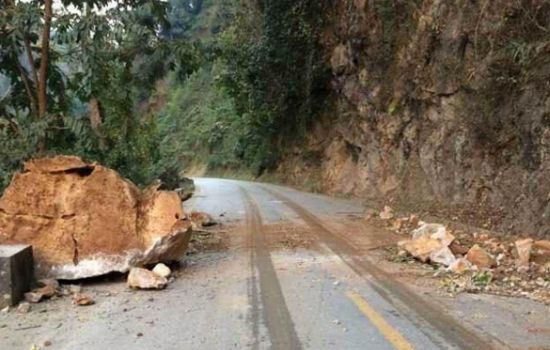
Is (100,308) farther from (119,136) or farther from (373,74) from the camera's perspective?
(373,74)

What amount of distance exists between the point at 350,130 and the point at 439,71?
→ 9351 mm

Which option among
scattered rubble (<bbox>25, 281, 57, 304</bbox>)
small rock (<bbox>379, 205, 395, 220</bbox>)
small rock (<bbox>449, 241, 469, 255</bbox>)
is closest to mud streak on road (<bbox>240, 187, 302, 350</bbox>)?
scattered rubble (<bbox>25, 281, 57, 304</bbox>)

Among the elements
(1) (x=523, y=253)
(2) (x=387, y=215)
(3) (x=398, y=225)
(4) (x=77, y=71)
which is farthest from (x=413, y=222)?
(4) (x=77, y=71)

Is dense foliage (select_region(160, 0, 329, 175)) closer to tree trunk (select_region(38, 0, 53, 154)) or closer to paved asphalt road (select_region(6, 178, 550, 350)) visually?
tree trunk (select_region(38, 0, 53, 154))

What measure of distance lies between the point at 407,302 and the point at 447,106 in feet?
33.4

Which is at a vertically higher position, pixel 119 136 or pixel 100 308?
pixel 119 136

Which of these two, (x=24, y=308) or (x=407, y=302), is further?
(x=407, y=302)

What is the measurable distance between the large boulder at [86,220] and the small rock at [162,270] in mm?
143

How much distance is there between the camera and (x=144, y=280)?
23.6 feet

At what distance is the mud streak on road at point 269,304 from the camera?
5.18 m

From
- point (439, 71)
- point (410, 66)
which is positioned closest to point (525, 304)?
point (439, 71)

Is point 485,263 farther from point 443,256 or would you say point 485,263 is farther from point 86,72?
point 86,72

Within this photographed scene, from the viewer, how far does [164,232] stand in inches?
312

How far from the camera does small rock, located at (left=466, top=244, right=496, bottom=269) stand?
7956 millimetres
